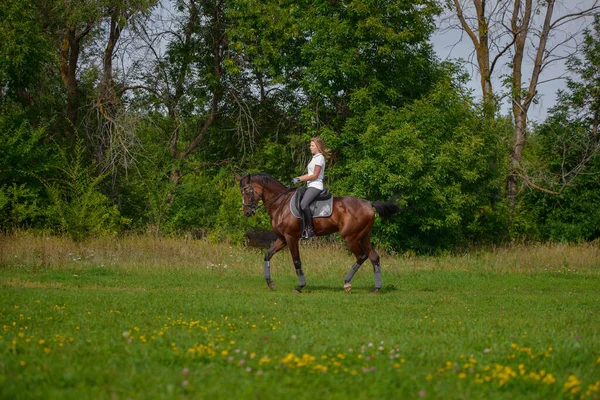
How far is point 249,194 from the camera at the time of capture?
45.5 feet

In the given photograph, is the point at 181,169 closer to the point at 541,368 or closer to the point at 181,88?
the point at 181,88

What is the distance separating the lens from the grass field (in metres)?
5.36

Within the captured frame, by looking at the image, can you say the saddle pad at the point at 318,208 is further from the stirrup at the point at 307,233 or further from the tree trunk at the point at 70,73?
the tree trunk at the point at 70,73

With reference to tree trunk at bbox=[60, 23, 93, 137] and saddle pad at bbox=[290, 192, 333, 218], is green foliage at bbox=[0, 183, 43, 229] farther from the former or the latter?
saddle pad at bbox=[290, 192, 333, 218]

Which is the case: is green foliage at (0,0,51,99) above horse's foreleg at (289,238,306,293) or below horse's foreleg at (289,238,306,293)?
above

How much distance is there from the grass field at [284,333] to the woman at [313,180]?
1.51 metres

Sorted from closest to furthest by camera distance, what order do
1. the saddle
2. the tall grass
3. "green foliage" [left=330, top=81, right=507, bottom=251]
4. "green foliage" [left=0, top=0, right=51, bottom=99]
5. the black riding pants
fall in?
the black riding pants → the saddle → the tall grass → "green foliage" [left=330, top=81, right=507, bottom=251] → "green foliage" [left=0, top=0, right=51, bottom=99]

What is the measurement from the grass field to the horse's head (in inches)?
73.0

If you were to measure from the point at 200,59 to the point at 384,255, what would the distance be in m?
13.3

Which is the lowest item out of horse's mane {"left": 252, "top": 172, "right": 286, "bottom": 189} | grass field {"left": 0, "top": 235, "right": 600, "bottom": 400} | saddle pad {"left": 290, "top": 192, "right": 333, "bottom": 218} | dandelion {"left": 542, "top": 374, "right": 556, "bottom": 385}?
grass field {"left": 0, "top": 235, "right": 600, "bottom": 400}

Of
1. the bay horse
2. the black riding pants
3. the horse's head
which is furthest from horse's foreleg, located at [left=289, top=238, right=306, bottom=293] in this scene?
the horse's head

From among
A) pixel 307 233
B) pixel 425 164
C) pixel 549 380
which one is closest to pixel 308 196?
pixel 307 233

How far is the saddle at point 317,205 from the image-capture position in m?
13.7

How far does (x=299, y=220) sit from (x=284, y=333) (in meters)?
5.91
